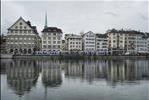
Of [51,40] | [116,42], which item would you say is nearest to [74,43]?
[51,40]

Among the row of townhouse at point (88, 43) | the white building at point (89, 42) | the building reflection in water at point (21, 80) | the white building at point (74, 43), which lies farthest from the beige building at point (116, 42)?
the building reflection in water at point (21, 80)

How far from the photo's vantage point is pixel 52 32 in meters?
114

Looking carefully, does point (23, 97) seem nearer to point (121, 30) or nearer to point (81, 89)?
point (81, 89)

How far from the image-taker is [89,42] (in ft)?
392

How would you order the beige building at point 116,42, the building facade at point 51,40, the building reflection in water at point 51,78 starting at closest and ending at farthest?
the building reflection in water at point 51,78, the building facade at point 51,40, the beige building at point 116,42

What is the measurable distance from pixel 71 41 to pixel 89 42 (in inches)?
302

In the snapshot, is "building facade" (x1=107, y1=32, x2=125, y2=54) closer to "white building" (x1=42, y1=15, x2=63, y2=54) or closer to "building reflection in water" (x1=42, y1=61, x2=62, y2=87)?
"white building" (x1=42, y1=15, x2=63, y2=54)

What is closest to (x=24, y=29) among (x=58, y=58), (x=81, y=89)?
(x=58, y=58)

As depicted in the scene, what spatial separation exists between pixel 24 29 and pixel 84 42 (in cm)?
2798

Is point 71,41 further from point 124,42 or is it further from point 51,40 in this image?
point 124,42

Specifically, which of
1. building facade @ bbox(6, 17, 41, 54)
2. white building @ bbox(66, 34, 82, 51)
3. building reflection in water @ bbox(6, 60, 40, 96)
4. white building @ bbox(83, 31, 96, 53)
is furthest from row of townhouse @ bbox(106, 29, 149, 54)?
building reflection in water @ bbox(6, 60, 40, 96)

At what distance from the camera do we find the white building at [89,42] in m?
119

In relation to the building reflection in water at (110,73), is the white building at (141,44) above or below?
above

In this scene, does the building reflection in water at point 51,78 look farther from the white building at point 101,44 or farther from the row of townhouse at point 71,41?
the white building at point 101,44
